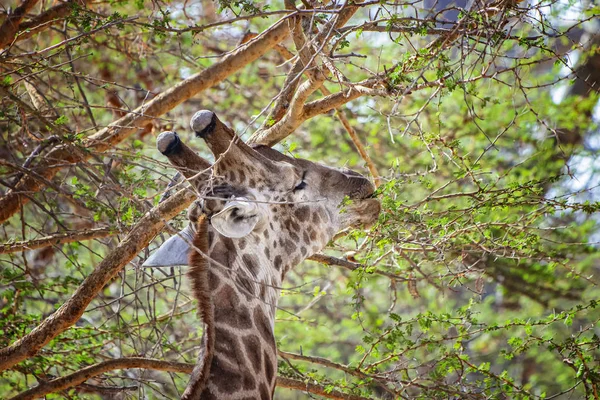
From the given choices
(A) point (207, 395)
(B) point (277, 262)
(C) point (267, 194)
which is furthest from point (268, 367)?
(C) point (267, 194)

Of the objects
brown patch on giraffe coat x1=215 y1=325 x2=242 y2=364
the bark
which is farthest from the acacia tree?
brown patch on giraffe coat x1=215 y1=325 x2=242 y2=364

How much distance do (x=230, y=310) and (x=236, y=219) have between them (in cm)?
41

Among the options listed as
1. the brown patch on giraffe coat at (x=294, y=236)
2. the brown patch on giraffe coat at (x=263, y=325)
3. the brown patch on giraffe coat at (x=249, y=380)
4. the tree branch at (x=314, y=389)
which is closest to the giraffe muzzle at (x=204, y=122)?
the brown patch on giraffe coat at (x=294, y=236)

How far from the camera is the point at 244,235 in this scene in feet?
10.5

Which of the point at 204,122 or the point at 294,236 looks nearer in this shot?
the point at 204,122

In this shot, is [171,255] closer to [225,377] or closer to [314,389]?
[225,377]

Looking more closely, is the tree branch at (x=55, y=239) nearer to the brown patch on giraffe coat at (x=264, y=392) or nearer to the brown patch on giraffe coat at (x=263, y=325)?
the brown patch on giraffe coat at (x=263, y=325)

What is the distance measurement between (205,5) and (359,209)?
21.4 feet

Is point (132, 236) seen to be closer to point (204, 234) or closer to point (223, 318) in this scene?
point (204, 234)

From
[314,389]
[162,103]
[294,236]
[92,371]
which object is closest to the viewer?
[294,236]

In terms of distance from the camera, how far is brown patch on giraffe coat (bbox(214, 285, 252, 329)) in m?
3.15

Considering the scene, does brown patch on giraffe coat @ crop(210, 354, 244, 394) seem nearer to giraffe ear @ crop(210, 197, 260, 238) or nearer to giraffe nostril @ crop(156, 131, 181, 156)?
giraffe ear @ crop(210, 197, 260, 238)

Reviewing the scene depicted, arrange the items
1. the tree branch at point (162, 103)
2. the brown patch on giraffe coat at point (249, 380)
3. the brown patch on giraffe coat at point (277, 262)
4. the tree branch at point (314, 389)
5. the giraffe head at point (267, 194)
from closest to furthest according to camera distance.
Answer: the brown patch on giraffe coat at point (249, 380)
the giraffe head at point (267, 194)
the brown patch on giraffe coat at point (277, 262)
the tree branch at point (314, 389)
the tree branch at point (162, 103)

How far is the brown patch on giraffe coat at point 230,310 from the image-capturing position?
3154mm
